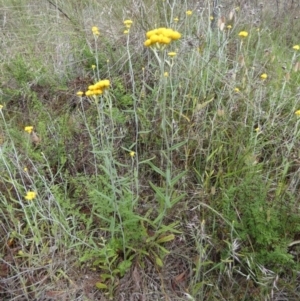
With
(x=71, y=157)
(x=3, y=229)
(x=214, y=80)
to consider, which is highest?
(x=214, y=80)

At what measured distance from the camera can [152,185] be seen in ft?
3.98

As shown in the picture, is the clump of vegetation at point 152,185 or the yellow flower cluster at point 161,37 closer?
the yellow flower cluster at point 161,37

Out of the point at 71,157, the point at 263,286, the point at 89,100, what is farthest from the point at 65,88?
the point at 263,286

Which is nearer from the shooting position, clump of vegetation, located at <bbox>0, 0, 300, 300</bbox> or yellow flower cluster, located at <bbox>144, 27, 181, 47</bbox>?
yellow flower cluster, located at <bbox>144, 27, 181, 47</bbox>

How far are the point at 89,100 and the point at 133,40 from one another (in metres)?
0.62

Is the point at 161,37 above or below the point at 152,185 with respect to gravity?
above

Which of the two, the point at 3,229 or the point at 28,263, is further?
the point at 3,229

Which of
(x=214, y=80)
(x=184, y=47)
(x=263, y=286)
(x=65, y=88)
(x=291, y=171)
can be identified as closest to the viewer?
(x=263, y=286)

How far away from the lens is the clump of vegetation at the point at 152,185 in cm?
131

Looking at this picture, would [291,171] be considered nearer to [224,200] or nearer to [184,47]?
[224,200]

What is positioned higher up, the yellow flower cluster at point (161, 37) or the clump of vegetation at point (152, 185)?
the yellow flower cluster at point (161, 37)

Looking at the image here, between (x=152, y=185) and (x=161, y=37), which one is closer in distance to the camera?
(x=161, y=37)

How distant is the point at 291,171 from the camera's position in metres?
1.60

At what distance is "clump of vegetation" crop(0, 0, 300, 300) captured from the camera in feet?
4.29
